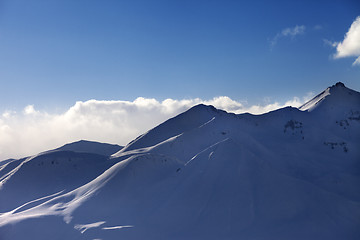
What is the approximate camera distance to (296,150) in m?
62.2

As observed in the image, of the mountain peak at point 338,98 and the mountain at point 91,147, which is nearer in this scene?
the mountain peak at point 338,98

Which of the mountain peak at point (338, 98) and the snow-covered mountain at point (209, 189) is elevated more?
the mountain peak at point (338, 98)

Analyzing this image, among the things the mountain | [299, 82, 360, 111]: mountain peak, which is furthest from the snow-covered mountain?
the mountain

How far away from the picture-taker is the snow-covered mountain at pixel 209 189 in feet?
121

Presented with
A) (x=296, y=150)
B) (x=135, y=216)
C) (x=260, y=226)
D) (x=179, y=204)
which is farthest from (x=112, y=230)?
(x=296, y=150)

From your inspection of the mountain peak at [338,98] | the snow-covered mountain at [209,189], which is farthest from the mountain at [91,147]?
the mountain peak at [338,98]

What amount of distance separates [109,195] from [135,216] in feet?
24.9

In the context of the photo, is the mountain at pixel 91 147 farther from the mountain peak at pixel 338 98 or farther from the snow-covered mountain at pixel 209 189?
the mountain peak at pixel 338 98

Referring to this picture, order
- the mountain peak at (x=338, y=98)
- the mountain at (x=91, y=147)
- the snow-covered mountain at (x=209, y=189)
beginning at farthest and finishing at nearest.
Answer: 1. the mountain at (x=91, y=147)
2. the mountain peak at (x=338, y=98)
3. the snow-covered mountain at (x=209, y=189)

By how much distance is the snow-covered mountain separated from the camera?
36.8 meters

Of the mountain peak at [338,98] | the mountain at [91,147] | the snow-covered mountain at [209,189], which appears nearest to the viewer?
the snow-covered mountain at [209,189]

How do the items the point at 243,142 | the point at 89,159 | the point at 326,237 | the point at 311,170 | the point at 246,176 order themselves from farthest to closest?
the point at 89,159 → the point at 243,142 → the point at 311,170 → the point at 246,176 → the point at 326,237

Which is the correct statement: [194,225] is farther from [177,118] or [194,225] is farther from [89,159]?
[177,118]

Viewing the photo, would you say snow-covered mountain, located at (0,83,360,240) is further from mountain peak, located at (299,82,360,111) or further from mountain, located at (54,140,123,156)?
mountain, located at (54,140,123,156)
